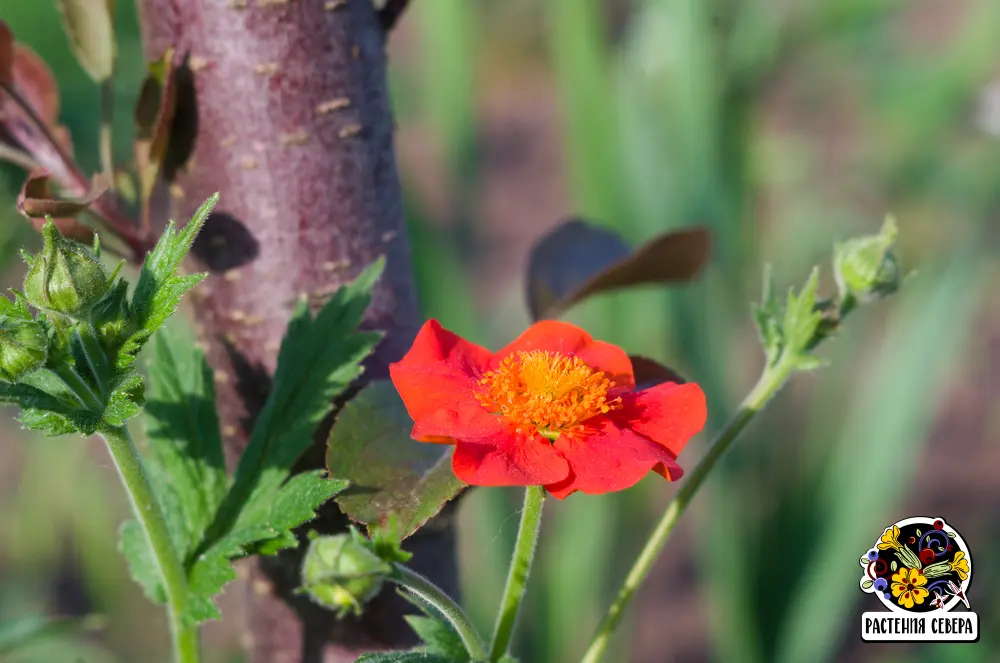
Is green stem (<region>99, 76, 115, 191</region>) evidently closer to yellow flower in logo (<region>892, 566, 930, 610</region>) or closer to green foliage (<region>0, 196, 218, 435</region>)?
green foliage (<region>0, 196, 218, 435</region>)

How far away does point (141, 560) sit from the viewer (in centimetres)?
44

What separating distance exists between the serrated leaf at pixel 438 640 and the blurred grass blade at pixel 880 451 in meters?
0.72

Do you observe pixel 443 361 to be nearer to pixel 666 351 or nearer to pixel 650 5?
pixel 666 351

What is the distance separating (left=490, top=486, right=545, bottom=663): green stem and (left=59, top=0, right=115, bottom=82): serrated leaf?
11.7 inches

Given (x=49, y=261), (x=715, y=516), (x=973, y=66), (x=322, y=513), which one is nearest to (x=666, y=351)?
(x=715, y=516)

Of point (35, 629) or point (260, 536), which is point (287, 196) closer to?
point (260, 536)

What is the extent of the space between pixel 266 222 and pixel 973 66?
134 cm

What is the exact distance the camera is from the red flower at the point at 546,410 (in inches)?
12.9

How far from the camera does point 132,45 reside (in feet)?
6.45

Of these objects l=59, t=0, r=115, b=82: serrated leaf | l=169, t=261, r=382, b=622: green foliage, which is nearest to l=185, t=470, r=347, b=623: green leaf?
l=169, t=261, r=382, b=622: green foliage

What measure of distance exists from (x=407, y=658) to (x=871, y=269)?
0.27 metres

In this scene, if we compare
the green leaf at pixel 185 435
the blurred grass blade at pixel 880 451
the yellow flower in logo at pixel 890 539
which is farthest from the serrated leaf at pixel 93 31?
the blurred grass blade at pixel 880 451

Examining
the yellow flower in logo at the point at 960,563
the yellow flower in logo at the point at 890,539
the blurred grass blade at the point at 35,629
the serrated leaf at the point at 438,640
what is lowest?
the yellow flower in logo at the point at 960,563

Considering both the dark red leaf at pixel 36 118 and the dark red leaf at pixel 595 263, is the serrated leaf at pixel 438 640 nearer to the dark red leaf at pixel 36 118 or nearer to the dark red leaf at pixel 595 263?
the dark red leaf at pixel 595 263
